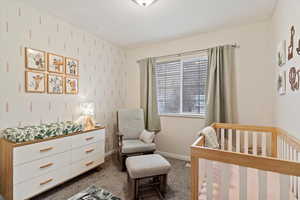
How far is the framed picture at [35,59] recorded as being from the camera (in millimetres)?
1982

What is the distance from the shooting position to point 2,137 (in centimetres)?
175

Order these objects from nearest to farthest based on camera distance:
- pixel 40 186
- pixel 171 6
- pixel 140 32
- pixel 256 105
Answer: pixel 40 186 < pixel 171 6 < pixel 256 105 < pixel 140 32

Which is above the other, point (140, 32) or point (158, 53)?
point (140, 32)

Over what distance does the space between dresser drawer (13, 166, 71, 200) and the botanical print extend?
1.44 m

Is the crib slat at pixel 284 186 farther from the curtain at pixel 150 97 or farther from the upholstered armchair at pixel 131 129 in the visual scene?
the curtain at pixel 150 97

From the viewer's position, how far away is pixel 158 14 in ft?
7.25

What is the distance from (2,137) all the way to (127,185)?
164cm

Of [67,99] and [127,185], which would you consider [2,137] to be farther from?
[127,185]

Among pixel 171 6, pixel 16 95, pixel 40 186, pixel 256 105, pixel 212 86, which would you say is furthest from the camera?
pixel 212 86

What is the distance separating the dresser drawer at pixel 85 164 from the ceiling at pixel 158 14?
2191 millimetres

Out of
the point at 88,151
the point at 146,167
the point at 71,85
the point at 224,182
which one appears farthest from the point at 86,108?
the point at 224,182

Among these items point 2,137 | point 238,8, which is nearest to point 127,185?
point 2,137

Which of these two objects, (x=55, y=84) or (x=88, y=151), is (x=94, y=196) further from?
(x=55, y=84)

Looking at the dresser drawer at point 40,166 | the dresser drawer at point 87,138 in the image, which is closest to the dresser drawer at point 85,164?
the dresser drawer at point 40,166
